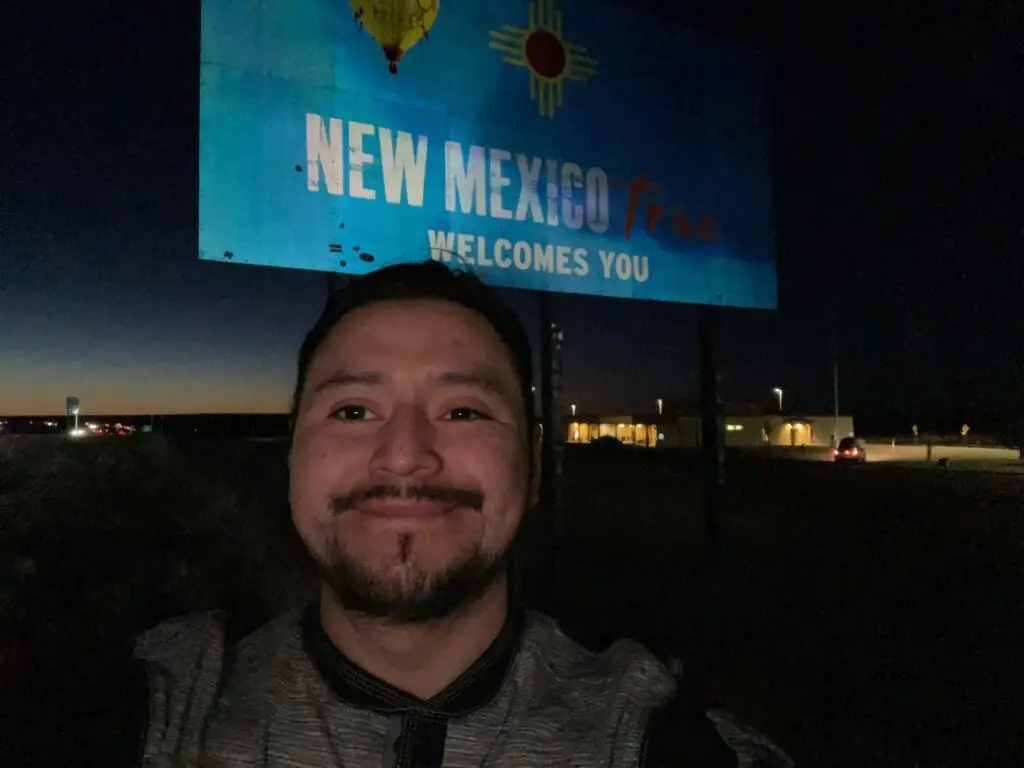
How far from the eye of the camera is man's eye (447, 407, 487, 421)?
1632 mm

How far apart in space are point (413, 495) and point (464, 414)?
0.27 m

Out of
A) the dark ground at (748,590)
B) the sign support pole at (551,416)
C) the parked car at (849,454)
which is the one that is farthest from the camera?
the parked car at (849,454)

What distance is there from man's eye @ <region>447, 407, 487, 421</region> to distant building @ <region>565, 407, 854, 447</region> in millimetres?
37899

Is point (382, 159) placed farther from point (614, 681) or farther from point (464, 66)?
point (614, 681)

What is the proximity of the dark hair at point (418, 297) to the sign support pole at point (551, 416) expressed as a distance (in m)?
2.86

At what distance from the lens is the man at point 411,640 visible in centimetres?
143

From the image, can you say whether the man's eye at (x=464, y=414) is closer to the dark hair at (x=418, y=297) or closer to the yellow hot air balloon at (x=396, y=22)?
the dark hair at (x=418, y=297)

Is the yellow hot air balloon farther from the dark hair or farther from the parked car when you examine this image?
the parked car

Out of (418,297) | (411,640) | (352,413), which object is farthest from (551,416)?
(411,640)

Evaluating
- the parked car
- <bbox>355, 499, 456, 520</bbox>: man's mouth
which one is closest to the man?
<bbox>355, 499, 456, 520</bbox>: man's mouth

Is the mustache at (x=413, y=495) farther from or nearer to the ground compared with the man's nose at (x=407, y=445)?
nearer to the ground

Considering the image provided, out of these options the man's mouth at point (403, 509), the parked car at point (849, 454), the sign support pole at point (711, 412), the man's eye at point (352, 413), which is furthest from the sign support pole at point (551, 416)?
the parked car at point (849, 454)

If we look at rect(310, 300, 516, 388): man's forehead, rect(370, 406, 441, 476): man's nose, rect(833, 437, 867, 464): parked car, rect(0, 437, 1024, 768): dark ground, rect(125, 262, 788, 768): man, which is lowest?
rect(0, 437, 1024, 768): dark ground

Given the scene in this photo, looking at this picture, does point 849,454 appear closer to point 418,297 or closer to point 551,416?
point 551,416
